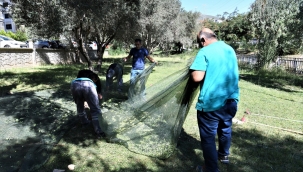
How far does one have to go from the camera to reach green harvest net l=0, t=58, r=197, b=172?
9.04 ft

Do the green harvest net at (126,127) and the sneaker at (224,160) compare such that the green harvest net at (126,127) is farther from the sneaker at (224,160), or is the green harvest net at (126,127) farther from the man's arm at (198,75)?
the sneaker at (224,160)

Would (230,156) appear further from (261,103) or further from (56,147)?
(261,103)

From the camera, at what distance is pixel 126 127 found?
3.28 meters

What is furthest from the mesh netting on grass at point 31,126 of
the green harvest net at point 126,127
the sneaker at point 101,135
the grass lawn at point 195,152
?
the sneaker at point 101,135

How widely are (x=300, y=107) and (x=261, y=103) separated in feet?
Answer: 2.90

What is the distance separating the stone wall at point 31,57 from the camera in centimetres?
1129

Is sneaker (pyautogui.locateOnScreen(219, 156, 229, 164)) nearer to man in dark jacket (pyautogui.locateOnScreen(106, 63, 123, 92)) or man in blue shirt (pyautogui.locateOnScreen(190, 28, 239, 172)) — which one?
man in blue shirt (pyautogui.locateOnScreen(190, 28, 239, 172))

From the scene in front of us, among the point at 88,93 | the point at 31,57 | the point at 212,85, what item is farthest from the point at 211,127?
the point at 31,57

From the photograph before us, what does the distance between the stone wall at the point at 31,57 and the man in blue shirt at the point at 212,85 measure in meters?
11.8

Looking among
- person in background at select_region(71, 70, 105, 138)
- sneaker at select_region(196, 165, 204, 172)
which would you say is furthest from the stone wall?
sneaker at select_region(196, 165, 204, 172)

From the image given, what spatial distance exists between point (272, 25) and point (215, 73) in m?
13.1

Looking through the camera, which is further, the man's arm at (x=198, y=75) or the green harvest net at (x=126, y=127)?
the green harvest net at (x=126, y=127)

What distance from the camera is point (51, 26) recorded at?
6.19 meters

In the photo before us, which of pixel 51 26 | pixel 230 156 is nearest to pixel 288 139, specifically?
pixel 230 156
